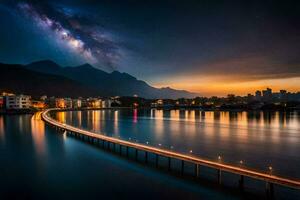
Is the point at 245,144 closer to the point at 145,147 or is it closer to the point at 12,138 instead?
the point at 145,147

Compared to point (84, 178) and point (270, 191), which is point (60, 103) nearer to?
point (84, 178)

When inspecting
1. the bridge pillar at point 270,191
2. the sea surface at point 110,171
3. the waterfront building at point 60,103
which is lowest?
the sea surface at point 110,171

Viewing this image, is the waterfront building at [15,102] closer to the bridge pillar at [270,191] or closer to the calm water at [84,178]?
the calm water at [84,178]

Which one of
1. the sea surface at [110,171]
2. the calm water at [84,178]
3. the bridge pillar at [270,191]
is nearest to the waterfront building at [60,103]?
the sea surface at [110,171]

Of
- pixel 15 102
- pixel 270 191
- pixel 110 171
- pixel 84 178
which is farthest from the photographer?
pixel 15 102

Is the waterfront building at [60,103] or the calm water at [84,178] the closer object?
the calm water at [84,178]

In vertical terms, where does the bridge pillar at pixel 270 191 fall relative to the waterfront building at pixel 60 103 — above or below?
below

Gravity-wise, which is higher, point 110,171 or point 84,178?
point 110,171

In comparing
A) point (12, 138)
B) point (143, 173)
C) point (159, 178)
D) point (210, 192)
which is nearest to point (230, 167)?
point (210, 192)

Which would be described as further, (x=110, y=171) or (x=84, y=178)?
(x=110, y=171)

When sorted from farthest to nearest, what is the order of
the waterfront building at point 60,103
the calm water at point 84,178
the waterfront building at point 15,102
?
the waterfront building at point 60,103 < the waterfront building at point 15,102 < the calm water at point 84,178

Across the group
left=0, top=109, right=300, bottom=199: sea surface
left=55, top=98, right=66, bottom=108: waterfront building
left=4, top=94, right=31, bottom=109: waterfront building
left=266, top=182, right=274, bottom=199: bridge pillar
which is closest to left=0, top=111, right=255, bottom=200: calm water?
left=0, top=109, right=300, bottom=199: sea surface

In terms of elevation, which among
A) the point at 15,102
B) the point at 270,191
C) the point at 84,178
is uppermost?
the point at 15,102

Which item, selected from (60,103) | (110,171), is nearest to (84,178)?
(110,171)
